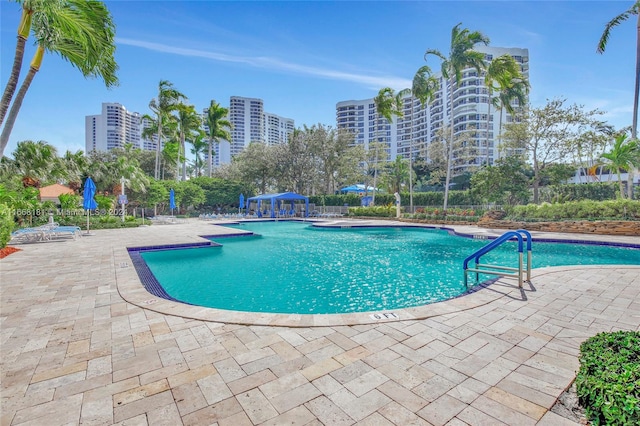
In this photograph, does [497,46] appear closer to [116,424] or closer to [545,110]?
[545,110]

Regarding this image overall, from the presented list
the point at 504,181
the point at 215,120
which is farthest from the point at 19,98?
the point at 215,120

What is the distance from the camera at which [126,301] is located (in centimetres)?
417

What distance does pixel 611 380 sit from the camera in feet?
5.62

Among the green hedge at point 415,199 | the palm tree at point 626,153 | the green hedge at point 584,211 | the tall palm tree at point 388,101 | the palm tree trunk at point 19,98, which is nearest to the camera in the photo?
the palm tree trunk at point 19,98

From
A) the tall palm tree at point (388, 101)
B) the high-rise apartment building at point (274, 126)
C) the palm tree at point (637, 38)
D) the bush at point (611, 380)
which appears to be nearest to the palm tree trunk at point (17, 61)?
the bush at point (611, 380)

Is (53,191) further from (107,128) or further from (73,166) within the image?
(107,128)

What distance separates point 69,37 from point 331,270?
7438 mm

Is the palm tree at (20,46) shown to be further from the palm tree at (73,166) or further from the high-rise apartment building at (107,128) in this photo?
the high-rise apartment building at (107,128)

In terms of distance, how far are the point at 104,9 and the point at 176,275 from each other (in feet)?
20.1

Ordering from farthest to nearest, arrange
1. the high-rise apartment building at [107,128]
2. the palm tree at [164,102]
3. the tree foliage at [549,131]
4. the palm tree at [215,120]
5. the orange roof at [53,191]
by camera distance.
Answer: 1. the high-rise apartment building at [107,128]
2. the palm tree at [215,120]
3. the palm tree at [164,102]
4. the orange roof at [53,191]
5. the tree foliage at [549,131]

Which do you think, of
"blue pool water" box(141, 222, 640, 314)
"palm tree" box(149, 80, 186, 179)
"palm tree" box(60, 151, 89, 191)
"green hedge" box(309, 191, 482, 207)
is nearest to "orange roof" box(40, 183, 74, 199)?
"palm tree" box(60, 151, 89, 191)

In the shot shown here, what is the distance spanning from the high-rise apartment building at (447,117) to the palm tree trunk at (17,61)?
1730 inches

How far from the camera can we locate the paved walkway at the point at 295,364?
76.2 inches

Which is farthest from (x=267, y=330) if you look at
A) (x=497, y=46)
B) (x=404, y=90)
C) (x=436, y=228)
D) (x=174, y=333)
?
(x=497, y=46)
